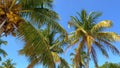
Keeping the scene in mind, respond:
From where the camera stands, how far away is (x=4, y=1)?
1719 centimetres

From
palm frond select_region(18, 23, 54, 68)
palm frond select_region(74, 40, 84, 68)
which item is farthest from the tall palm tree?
palm frond select_region(74, 40, 84, 68)

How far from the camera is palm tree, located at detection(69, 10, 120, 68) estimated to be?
29.3 m

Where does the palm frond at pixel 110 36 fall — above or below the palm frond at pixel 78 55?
above

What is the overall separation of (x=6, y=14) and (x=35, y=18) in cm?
183

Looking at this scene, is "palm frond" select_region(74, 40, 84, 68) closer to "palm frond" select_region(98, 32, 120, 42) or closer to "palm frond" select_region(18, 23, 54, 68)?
"palm frond" select_region(98, 32, 120, 42)

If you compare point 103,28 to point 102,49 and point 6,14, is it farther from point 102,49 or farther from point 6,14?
point 6,14

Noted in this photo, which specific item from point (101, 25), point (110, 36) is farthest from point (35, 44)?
point (101, 25)

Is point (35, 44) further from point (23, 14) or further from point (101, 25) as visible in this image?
point (101, 25)

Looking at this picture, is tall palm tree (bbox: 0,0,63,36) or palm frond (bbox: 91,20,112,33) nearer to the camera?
tall palm tree (bbox: 0,0,63,36)

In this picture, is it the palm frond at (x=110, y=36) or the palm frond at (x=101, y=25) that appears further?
the palm frond at (x=101, y=25)

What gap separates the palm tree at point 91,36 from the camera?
2930 cm

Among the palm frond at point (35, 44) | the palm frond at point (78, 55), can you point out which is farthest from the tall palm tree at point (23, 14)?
the palm frond at point (78, 55)

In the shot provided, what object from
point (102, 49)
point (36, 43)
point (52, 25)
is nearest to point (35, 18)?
point (52, 25)

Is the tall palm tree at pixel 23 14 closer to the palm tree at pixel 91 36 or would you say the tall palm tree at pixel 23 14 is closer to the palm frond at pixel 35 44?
the palm frond at pixel 35 44
